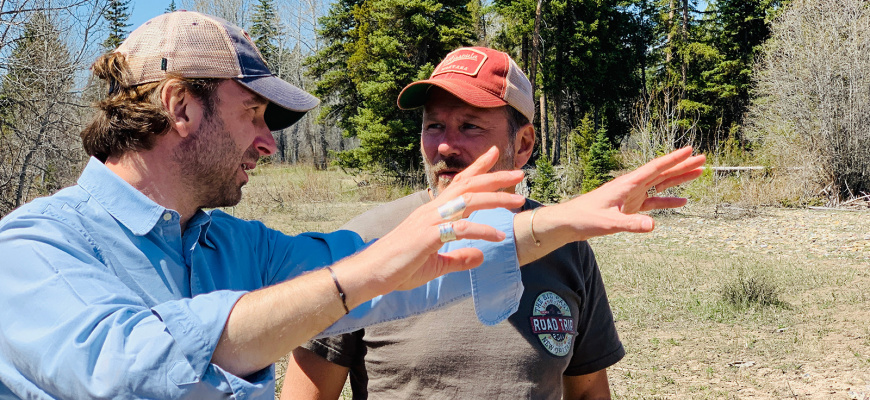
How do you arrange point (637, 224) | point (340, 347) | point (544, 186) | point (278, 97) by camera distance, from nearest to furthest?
point (637, 224)
point (278, 97)
point (340, 347)
point (544, 186)

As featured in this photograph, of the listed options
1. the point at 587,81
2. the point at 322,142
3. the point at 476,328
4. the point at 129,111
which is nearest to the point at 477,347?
the point at 476,328

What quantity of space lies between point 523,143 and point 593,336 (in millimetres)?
738

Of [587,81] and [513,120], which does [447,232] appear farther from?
[587,81]

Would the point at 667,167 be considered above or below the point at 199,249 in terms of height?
above

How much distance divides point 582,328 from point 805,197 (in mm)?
18721

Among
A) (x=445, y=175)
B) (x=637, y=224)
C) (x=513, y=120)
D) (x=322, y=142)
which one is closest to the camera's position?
(x=637, y=224)

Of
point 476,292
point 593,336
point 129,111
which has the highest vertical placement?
point 129,111

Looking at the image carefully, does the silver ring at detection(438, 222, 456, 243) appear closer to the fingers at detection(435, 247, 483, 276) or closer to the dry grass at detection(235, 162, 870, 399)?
the fingers at detection(435, 247, 483, 276)

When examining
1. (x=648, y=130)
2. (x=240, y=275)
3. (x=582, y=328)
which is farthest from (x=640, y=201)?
(x=648, y=130)

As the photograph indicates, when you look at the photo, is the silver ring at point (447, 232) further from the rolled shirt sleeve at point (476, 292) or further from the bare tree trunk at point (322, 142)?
the bare tree trunk at point (322, 142)

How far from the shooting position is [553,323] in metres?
1.90

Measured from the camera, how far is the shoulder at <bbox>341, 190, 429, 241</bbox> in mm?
2049

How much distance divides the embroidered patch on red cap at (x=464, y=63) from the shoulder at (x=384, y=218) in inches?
17.7

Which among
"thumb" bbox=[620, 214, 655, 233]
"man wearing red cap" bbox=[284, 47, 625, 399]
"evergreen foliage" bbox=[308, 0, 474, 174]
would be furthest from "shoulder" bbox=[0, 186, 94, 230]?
"evergreen foliage" bbox=[308, 0, 474, 174]
